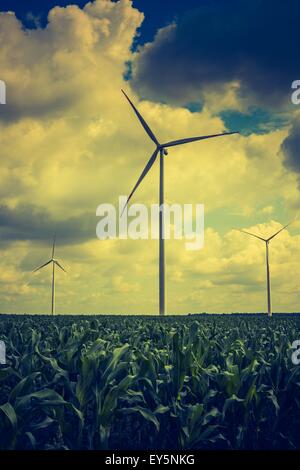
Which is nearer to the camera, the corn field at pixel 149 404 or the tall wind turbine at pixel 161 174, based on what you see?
the corn field at pixel 149 404

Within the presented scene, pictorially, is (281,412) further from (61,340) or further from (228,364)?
(61,340)

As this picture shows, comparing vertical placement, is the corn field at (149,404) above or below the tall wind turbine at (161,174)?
below

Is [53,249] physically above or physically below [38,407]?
above

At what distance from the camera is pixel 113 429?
10047mm

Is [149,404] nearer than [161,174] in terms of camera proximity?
Yes

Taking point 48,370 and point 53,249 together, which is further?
point 53,249

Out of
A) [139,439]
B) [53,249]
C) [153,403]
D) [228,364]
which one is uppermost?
[53,249]

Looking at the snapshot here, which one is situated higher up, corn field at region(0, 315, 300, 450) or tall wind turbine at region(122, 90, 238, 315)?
tall wind turbine at region(122, 90, 238, 315)

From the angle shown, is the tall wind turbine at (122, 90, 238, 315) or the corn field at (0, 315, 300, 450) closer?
the corn field at (0, 315, 300, 450)

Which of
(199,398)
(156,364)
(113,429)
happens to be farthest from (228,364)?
(113,429)

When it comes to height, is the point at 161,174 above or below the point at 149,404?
above
